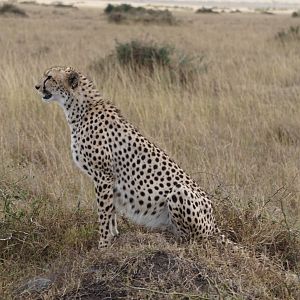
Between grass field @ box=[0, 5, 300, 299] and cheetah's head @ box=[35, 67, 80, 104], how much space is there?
22.5 inches

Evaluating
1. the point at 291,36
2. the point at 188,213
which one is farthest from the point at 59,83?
the point at 291,36

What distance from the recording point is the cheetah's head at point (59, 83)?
3.31 m

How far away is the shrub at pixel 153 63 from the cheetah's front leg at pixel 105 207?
4.31m

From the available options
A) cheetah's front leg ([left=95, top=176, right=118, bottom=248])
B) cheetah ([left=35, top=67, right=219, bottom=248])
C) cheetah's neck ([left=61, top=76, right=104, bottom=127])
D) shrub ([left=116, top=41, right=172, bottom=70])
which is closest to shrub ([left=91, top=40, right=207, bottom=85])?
shrub ([left=116, top=41, right=172, bottom=70])

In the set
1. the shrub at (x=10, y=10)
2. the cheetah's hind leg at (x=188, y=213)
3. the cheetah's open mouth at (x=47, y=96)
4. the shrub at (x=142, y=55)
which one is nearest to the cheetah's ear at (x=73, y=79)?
the cheetah's open mouth at (x=47, y=96)

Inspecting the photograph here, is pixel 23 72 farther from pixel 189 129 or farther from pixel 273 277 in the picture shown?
pixel 273 277

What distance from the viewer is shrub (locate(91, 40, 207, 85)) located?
7613 mm

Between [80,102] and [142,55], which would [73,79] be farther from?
[142,55]

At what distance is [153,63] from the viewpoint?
789cm

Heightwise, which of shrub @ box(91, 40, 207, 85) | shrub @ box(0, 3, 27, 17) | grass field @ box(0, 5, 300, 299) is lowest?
shrub @ box(0, 3, 27, 17)

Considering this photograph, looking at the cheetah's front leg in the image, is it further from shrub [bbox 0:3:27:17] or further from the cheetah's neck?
shrub [bbox 0:3:27:17]

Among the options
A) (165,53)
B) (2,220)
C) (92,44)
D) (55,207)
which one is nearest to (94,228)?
(55,207)

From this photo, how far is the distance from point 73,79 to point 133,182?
66 cm

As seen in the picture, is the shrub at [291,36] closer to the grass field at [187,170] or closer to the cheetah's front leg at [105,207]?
the grass field at [187,170]
